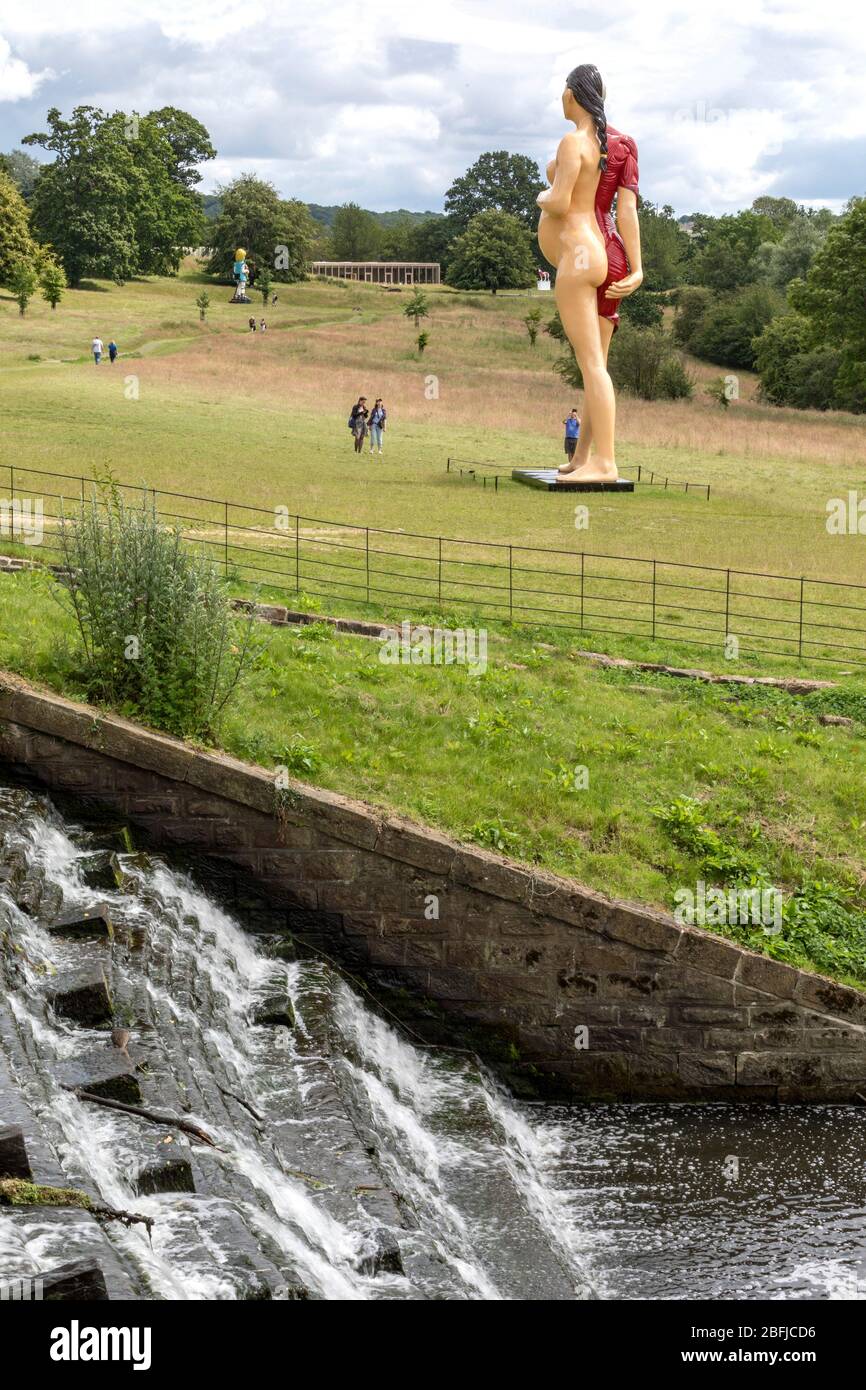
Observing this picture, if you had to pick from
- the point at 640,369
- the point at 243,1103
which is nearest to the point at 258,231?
the point at 640,369

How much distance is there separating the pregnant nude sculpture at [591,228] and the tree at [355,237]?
333 ft

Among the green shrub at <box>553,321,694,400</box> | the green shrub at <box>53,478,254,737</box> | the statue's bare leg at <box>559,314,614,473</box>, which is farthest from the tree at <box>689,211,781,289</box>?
the green shrub at <box>53,478,254,737</box>

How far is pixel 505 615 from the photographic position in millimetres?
21219

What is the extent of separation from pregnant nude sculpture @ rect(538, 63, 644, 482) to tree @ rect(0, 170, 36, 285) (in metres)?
43.3

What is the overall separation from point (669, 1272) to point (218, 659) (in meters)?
6.97

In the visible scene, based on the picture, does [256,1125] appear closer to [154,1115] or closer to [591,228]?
[154,1115]

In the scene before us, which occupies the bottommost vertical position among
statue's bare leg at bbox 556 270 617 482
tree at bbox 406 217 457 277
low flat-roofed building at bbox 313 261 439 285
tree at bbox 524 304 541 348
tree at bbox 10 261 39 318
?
statue's bare leg at bbox 556 270 617 482

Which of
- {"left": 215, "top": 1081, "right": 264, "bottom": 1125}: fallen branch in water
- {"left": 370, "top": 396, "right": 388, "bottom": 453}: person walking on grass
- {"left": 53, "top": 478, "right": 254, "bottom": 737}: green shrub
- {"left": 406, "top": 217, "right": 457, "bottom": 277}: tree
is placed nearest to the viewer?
{"left": 215, "top": 1081, "right": 264, "bottom": 1125}: fallen branch in water

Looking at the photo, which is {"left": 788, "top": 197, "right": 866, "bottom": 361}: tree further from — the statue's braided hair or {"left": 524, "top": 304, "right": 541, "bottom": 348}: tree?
the statue's braided hair

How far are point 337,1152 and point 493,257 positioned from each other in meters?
94.7

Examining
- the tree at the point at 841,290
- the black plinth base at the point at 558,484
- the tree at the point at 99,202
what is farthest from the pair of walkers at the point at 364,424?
the tree at the point at 99,202

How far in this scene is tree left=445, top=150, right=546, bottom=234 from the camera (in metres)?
134

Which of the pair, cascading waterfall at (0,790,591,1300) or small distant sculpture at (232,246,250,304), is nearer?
cascading waterfall at (0,790,591,1300)
